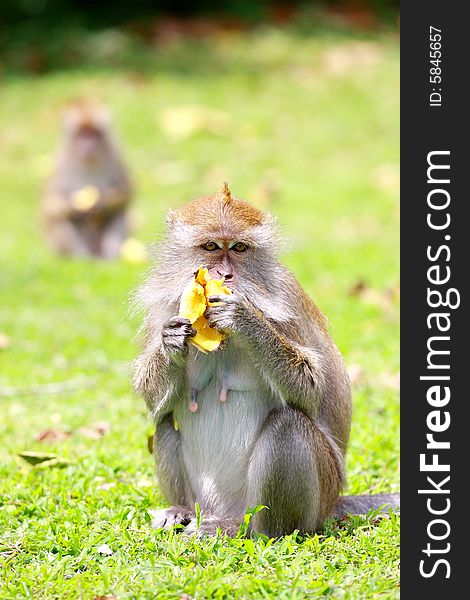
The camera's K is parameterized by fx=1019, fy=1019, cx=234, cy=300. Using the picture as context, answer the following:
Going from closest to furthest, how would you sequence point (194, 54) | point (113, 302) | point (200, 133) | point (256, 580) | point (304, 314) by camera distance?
point (256, 580) < point (304, 314) < point (113, 302) < point (200, 133) < point (194, 54)

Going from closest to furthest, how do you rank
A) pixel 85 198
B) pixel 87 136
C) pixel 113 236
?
pixel 113 236 → pixel 85 198 → pixel 87 136

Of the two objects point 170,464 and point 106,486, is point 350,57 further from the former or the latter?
point 170,464

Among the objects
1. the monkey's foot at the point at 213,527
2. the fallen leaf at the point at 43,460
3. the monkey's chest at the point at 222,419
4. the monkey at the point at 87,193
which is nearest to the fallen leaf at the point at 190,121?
the monkey at the point at 87,193

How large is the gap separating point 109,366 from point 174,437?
3.23 meters

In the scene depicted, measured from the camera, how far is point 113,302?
32.9 feet

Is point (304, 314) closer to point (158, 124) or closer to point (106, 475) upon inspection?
point (106, 475)

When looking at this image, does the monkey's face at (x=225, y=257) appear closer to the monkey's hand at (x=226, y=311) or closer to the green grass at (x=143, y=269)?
the monkey's hand at (x=226, y=311)

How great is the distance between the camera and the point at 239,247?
4574 mm

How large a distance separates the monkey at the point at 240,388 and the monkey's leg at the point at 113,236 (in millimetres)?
8442

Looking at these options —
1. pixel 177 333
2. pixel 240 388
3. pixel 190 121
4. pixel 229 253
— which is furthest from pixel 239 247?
pixel 190 121

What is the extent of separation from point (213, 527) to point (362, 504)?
81 centimetres

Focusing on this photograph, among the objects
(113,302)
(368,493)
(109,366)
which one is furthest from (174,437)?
(113,302)

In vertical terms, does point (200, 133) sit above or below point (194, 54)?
below

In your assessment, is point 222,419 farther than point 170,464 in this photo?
No
